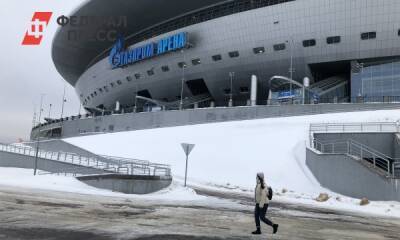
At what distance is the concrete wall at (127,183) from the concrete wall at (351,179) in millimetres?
9195

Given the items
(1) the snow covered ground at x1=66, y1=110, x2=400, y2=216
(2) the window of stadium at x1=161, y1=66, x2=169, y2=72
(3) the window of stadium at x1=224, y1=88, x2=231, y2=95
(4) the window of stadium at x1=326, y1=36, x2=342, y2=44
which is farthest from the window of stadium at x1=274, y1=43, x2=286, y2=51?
(2) the window of stadium at x1=161, y1=66, x2=169, y2=72

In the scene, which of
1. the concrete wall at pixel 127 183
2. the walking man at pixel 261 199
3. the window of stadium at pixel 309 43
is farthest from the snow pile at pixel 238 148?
the window of stadium at pixel 309 43

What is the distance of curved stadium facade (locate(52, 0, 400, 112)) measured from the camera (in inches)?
1997

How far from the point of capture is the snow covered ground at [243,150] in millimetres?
25125

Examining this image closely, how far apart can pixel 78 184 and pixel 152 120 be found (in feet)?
104

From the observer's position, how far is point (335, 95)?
5481 centimetres

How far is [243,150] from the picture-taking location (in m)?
32.0

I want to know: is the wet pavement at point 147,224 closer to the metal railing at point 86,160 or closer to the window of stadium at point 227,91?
the metal railing at point 86,160

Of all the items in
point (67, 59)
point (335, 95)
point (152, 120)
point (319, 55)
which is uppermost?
point (67, 59)

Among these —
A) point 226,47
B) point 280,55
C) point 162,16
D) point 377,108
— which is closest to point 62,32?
point 162,16

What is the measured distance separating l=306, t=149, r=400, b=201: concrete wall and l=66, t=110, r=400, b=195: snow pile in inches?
28.7

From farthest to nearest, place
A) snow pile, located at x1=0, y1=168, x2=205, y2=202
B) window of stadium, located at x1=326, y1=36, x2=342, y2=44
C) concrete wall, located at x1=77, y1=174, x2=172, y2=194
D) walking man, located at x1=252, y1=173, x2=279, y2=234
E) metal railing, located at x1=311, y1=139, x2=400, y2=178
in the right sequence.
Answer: window of stadium, located at x1=326, y1=36, x2=342, y2=44 → metal railing, located at x1=311, y1=139, x2=400, y2=178 → concrete wall, located at x1=77, y1=174, x2=172, y2=194 → snow pile, located at x1=0, y1=168, x2=205, y2=202 → walking man, located at x1=252, y1=173, x2=279, y2=234

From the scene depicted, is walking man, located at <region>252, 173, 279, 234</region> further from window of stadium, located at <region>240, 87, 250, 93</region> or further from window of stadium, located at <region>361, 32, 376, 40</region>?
window of stadium, located at <region>240, 87, 250, 93</region>

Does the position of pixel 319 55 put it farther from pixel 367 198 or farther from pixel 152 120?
Result: pixel 367 198
